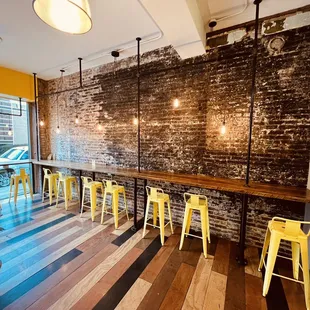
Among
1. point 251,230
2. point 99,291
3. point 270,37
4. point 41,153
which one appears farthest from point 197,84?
point 41,153

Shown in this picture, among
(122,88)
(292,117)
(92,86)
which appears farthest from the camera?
(92,86)

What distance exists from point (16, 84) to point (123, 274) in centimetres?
489

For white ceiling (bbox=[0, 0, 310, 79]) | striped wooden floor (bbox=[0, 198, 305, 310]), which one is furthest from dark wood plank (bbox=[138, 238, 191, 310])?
white ceiling (bbox=[0, 0, 310, 79])

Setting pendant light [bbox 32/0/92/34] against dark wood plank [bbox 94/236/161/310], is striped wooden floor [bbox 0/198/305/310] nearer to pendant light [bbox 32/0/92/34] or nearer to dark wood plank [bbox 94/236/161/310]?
dark wood plank [bbox 94/236/161/310]

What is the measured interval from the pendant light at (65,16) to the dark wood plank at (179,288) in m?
2.73

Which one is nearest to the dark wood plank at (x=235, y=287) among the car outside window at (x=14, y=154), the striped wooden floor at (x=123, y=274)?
the striped wooden floor at (x=123, y=274)

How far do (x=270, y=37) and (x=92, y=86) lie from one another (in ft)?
11.5

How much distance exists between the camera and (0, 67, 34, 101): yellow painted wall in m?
4.02

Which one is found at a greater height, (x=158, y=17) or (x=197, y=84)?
(x=158, y=17)

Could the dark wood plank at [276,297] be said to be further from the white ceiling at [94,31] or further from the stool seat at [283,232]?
the white ceiling at [94,31]

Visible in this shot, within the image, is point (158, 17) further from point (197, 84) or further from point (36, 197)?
point (36, 197)

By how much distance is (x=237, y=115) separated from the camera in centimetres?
261

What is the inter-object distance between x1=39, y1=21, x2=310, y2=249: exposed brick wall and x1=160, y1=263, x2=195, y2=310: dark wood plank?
1016 mm

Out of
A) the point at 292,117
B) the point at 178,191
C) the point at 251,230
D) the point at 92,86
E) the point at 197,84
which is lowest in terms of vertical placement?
the point at 251,230
